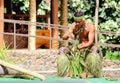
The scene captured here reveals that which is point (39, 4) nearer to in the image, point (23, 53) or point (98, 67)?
point (23, 53)

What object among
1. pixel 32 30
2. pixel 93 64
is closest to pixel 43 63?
pixel 32 30

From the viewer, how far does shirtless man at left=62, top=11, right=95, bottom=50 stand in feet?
23.1

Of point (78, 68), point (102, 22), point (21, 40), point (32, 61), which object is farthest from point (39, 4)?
point (78, 68)

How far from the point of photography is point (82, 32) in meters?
7.17

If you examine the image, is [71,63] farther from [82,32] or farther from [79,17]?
[79,17]

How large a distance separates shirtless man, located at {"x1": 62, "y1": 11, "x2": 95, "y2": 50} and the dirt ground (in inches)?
121

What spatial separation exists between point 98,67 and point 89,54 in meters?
0.25

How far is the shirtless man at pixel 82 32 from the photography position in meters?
7.03

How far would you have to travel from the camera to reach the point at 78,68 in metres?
7.32

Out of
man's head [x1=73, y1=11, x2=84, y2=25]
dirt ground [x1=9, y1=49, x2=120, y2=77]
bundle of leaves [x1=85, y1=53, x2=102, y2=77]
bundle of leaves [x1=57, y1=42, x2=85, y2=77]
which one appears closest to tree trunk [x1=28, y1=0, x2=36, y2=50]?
dirt ground [x1=9, y1=49, x2=120, y2=77]

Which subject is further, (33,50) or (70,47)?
(33,50)

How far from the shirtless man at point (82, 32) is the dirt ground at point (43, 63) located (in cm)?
307

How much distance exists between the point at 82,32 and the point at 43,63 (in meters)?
4.90

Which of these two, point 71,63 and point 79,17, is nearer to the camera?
point 79,17
